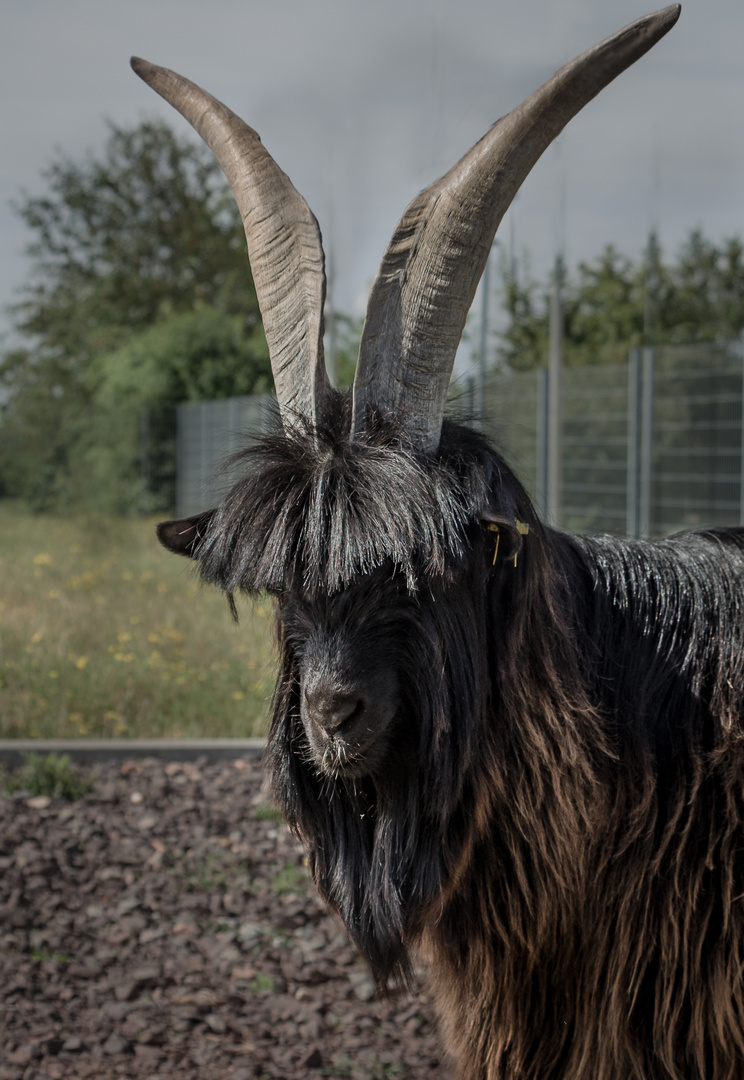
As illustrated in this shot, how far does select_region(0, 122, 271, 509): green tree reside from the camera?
11.3 m

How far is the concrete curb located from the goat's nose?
11.3 feet

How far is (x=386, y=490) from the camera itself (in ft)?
6.47

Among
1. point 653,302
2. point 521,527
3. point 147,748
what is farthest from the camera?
point 653,302

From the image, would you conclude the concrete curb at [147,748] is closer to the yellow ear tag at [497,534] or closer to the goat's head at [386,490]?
the goat's head at [386,490]

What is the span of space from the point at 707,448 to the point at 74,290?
602 inches

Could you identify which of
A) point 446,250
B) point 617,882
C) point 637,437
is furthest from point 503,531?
point 637,437

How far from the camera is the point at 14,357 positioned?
60.1ft

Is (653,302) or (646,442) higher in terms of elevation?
(653,302)

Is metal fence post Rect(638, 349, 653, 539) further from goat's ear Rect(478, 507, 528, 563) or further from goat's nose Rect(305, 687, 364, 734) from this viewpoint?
goat's nose Rect(305, 687, 364, 734)

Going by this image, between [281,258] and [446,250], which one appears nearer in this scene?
[446,250]

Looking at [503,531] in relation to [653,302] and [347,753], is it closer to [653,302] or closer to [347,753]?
[347,753]

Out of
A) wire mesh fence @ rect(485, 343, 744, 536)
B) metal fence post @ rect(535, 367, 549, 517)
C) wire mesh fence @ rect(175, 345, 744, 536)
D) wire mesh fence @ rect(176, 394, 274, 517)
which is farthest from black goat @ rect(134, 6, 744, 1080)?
metal fence post @ rect(535, 367, 549, 517)

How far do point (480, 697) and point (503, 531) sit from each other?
1.20 ft

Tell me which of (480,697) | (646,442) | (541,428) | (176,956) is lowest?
(176,956)
